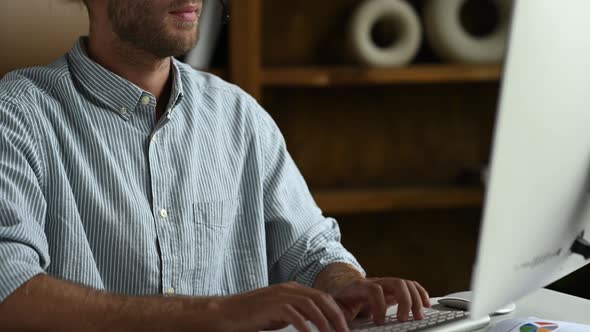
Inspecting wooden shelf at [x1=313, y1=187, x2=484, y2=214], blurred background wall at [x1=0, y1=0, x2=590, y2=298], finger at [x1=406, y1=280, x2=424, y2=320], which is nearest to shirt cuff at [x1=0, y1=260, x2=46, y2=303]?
finger at [x1=406, y1=280, x2=424, y2=320]

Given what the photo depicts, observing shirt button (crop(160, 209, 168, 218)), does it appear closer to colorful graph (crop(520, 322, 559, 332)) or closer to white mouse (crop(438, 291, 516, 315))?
white mouse (crop(438, 291, 516, 315))

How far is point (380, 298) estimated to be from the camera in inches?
44.3

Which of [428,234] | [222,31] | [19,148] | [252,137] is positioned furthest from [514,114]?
[428,234]

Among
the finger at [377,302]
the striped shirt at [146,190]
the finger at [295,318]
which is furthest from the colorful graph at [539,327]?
the striped shirt at [146,190]

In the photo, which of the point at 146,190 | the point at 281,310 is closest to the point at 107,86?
the point at 146,190

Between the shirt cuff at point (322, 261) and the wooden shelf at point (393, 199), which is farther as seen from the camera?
the wooden shelf at point (393, 199)

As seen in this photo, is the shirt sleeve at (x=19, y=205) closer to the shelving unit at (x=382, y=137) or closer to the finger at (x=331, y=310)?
the finger at (x=331, y=310)

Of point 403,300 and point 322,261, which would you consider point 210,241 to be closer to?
point 322,261

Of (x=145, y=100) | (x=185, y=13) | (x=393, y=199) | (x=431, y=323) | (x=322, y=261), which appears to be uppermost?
(x=185, y=13)

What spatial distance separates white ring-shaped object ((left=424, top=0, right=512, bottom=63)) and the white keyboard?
1.56 meters

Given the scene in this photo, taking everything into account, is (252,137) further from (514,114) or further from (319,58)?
(319,58)

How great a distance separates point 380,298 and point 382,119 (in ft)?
5.58

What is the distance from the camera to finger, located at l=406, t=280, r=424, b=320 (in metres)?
1.12

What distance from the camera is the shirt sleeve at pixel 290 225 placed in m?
1.48
